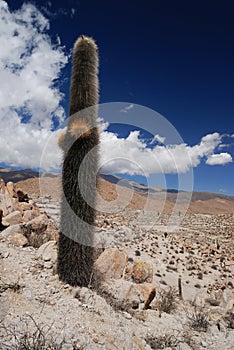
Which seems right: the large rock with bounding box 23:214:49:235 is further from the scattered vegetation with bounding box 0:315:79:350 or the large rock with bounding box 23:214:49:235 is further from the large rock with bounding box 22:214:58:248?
the scattered vegetation with bounding box 0:315:79:350

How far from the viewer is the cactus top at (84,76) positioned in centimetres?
447

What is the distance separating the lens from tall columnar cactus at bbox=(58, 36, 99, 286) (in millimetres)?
4270

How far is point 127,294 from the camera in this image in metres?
4.75

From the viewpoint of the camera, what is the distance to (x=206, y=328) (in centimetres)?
443

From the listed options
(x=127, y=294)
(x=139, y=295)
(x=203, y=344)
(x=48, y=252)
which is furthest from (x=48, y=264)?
(x=203, y=344)

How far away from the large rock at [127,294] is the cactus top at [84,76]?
3.17 metres

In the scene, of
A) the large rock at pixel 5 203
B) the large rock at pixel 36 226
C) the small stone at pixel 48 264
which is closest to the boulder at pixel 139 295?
the small stone at pixel 48 264

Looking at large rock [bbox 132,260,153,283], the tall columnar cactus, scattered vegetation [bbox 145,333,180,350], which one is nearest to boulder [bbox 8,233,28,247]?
the tall columnar cactus

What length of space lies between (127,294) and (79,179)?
7.40ft

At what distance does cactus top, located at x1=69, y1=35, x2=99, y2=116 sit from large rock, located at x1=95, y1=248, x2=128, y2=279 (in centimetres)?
320

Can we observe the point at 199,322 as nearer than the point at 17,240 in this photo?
Yes

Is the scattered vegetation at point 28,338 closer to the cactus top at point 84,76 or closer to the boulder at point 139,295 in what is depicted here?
the boulder at point 139,295

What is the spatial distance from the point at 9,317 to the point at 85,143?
2.64 meters

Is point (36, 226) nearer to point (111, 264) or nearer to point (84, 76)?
point (111, 264)
